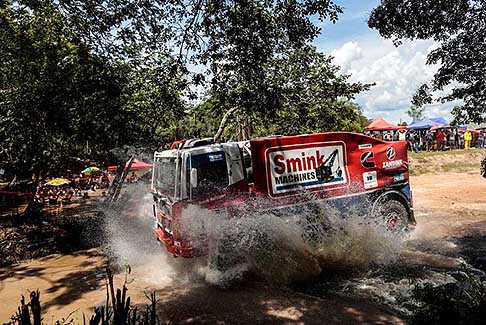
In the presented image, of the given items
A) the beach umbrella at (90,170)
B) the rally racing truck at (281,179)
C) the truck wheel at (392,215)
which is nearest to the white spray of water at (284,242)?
the rally racing truck at (281,179)

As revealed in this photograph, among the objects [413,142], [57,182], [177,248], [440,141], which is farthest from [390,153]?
[440,141]

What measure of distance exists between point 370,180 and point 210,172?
3.55m

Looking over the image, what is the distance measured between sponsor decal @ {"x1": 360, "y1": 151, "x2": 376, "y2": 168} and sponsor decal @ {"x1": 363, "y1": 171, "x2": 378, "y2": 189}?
0.56 ft

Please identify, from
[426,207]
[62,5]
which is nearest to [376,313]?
[62,5]

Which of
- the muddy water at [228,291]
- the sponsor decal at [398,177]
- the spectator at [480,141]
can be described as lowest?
the muddy water at [228,291]

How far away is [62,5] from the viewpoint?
7566 mm

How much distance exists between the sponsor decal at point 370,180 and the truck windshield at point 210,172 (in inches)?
123

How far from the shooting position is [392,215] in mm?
8562

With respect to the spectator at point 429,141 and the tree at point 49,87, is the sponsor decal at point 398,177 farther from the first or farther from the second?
the spectator at point 429,141

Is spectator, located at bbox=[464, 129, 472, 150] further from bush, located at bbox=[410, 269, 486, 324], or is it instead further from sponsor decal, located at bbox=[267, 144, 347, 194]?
bush, located at bbox=[410, 269, 486, 324]

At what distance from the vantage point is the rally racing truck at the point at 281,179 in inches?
267

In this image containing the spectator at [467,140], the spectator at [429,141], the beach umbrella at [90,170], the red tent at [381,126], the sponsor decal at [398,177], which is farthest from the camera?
the red tent at [381,126]

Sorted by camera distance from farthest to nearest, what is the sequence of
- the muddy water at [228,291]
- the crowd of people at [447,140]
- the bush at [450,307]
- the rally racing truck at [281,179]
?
the crowd of people at [447,140], the rally racing truck at [281,179], the muddy water at [228,291], the bush at [450,307]

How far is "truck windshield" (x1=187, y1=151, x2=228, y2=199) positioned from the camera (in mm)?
6797
